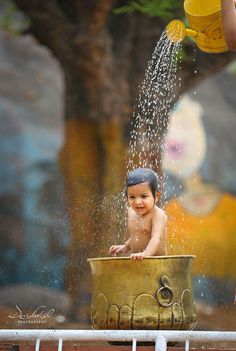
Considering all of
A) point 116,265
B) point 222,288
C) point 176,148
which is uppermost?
point 176,148

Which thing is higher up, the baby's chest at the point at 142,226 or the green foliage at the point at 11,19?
the green foliage at the point at 11,19

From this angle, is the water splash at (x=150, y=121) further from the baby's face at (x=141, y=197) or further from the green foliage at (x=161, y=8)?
the baby's face at (x=141, y=197)

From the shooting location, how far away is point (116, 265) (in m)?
3.42

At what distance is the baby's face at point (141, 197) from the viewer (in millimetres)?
3716

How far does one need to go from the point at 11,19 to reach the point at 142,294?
15.6 feet

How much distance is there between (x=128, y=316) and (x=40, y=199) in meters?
4.21

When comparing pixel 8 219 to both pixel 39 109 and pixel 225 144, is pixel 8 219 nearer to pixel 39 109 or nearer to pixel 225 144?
pixel 39 109

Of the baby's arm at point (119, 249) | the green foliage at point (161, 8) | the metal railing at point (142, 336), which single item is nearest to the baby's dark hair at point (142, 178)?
the baby's arm at point (119, 249)

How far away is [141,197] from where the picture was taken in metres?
3.73

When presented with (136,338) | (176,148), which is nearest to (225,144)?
(176,148)

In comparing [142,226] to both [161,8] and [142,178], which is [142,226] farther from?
[161,8]

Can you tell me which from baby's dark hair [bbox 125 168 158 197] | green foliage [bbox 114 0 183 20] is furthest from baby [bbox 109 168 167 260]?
green foliage [bbox 114 0 183 20]

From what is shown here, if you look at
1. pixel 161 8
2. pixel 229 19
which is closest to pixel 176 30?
pixel 229 19

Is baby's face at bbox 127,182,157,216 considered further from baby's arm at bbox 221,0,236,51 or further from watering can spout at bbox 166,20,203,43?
baby's arm at bbox 221,0,236,51
